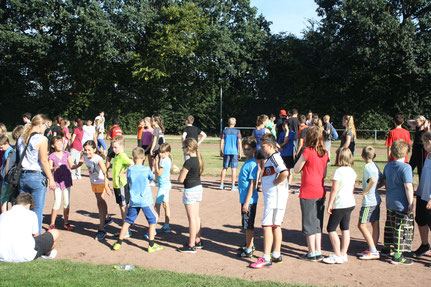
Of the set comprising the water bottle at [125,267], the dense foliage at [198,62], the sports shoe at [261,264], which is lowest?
the water bottle at [125,267]

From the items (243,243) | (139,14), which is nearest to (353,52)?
(139,14)

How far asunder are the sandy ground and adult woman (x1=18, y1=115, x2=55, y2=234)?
99 cm

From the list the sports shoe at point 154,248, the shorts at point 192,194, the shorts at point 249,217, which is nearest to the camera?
the shorts at point 249,217

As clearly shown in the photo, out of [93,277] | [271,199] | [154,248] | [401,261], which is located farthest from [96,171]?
[401,261]

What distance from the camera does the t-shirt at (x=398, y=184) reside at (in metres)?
5.64

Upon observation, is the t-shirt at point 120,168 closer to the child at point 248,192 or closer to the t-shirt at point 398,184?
the child at point 248,192

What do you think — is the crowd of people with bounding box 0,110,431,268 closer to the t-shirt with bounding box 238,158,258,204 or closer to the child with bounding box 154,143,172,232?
the t-shirt with bounding box 238,158,258,204

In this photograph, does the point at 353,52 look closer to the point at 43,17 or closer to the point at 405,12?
the point at 405,12

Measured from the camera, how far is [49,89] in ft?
121

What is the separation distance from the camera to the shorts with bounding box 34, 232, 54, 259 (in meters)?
5.62

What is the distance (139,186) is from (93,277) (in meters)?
1.65

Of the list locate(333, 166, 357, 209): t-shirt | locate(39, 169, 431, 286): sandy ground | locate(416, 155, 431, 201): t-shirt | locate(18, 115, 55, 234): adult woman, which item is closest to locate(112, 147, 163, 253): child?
locate(39, 169, 431, 286): sandy ground

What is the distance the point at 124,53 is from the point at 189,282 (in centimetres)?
3336

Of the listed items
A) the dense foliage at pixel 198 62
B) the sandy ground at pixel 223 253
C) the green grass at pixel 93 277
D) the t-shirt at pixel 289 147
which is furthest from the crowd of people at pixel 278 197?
the dense foliage at pixel 198 62
